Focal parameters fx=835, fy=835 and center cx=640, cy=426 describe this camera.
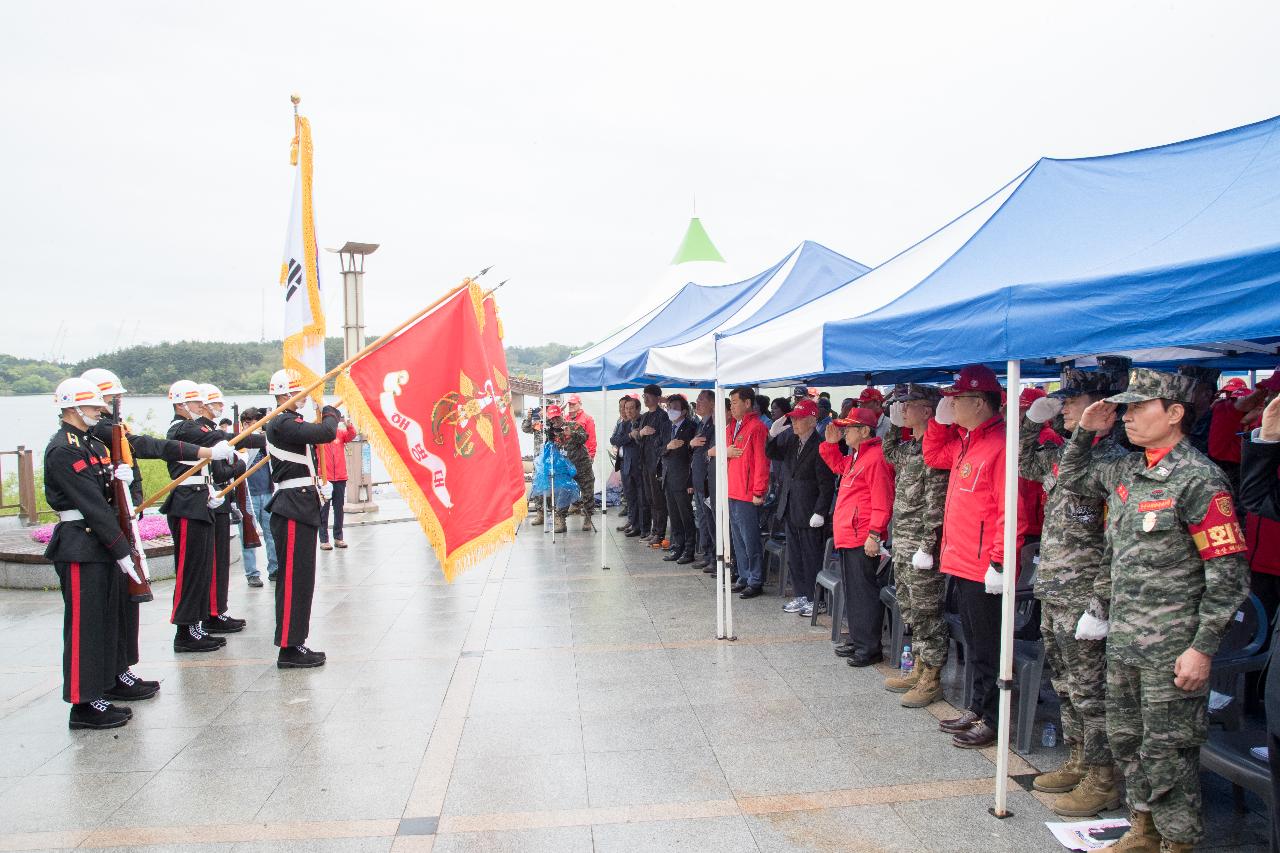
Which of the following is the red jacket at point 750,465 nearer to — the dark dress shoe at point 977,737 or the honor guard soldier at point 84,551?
the dark dress shoe at point 977,737

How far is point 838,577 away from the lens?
6.15 meters

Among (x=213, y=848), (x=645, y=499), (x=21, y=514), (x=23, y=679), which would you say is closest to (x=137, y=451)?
(x=23, y=679)

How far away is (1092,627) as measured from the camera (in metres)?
3.28

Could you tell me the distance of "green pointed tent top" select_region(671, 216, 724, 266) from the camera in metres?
15.3

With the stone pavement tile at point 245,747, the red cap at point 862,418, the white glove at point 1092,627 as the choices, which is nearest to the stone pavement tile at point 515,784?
the stone pavement tile at point 245,747

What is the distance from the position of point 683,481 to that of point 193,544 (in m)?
4.82

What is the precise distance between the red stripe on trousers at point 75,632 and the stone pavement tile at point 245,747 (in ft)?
2.48

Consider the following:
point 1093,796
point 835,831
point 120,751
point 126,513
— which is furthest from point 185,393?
point 1093,796

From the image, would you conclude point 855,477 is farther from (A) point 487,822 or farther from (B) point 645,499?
(B) point 645,499

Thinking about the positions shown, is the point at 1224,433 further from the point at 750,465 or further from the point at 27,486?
the point at 27,486

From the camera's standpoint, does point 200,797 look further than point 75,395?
No

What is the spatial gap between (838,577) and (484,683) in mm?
2637

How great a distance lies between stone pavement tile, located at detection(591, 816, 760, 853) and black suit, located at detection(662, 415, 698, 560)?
18.7 feet

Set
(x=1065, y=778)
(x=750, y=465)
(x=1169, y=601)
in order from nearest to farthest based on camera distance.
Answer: (x=1169, y=601) → (x=1065, y=778) → (x=750, y=465)
